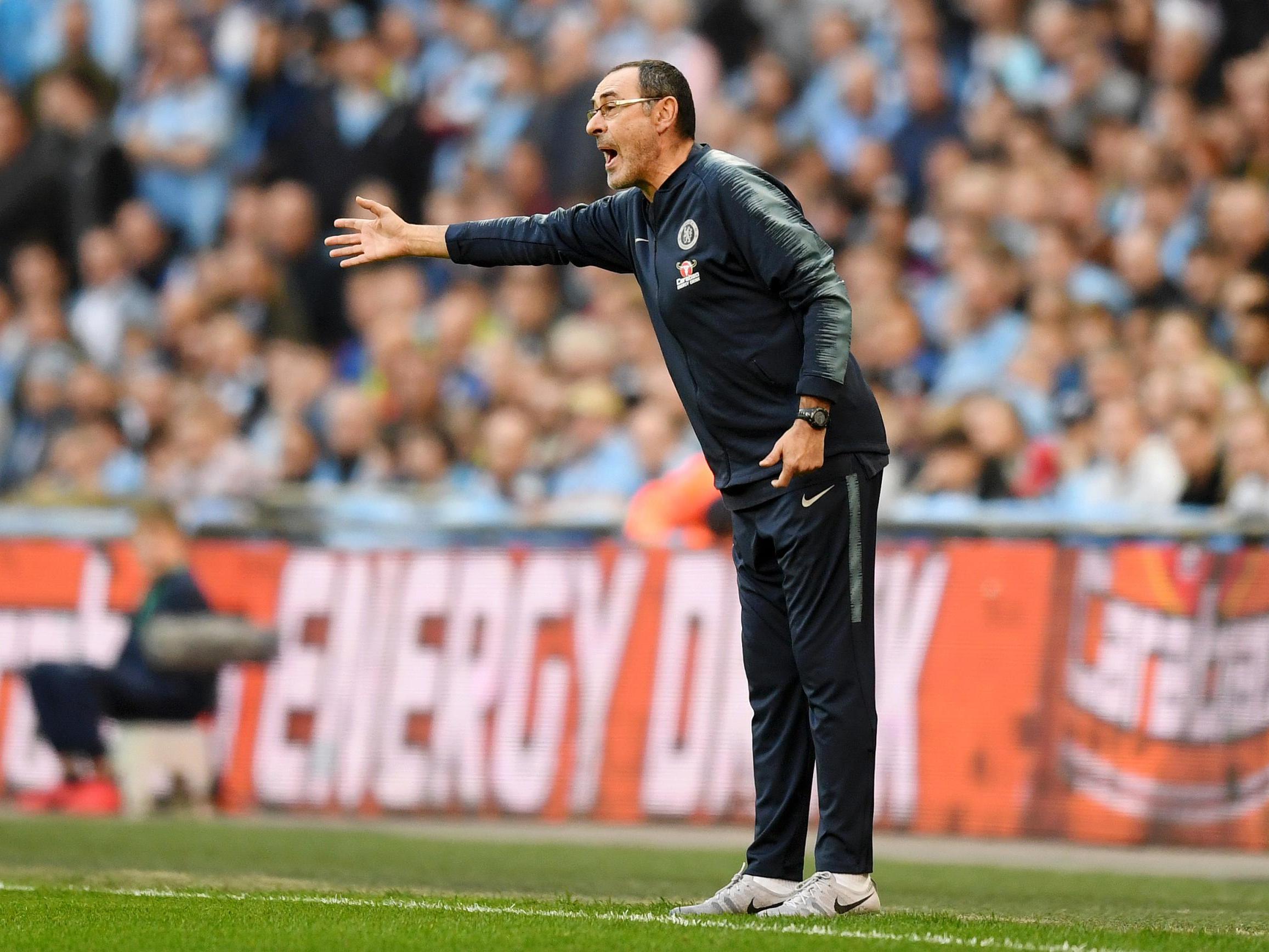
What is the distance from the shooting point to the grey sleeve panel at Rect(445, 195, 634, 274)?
6469 millimetres

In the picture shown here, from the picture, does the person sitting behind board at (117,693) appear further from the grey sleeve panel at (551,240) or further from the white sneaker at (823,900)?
the white sneaker at (823,900)

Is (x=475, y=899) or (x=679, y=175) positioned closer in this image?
(x=679, y=175)

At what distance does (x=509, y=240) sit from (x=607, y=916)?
2.09m

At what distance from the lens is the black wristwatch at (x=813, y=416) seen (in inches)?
229

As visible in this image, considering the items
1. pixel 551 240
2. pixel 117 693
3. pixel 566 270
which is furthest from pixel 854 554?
pixel 566 270

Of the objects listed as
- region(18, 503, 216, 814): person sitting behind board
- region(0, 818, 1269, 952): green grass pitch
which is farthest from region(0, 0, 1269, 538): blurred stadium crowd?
region(0, 818, 1269, 952): green grass pitch

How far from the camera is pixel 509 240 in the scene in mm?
6562

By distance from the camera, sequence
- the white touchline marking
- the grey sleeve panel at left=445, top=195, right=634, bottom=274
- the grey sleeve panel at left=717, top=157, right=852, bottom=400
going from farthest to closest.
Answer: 1. the grey sleeve panel at left=445, top=195, right=634, bottom=274
2. the grey sleeve panel at left=717, top=157, right=852, bottom=400
3. the white touchline marking

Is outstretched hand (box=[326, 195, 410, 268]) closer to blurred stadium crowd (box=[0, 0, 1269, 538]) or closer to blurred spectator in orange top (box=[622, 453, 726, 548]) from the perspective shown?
blurred spectator in orange top (box=[622, 453, 726, 548])

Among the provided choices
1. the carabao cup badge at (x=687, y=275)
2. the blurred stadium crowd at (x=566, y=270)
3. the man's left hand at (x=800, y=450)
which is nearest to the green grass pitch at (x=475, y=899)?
the man's left hand at (x=800, y=450)

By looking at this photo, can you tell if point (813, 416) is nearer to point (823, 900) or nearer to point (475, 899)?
point (823, 900)

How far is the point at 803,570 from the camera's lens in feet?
19.7

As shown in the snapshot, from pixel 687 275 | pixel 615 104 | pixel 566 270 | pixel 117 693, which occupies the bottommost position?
pixel 117 693

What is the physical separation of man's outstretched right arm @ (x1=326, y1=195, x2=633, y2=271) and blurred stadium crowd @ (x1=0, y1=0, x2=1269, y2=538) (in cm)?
484
